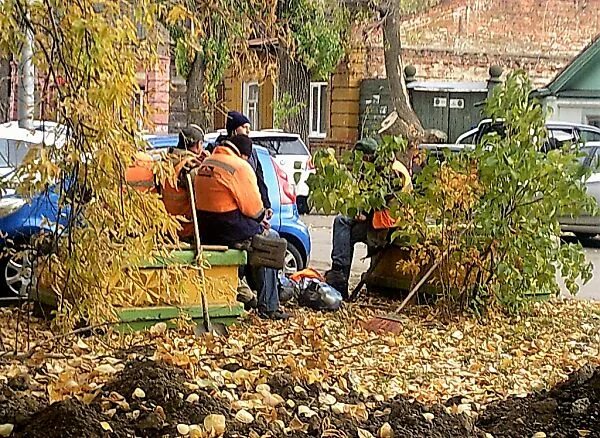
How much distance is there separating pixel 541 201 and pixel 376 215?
1.84 metres

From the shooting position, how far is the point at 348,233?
1137cm

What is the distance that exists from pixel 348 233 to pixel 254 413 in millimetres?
6046

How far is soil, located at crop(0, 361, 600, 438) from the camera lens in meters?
5.01

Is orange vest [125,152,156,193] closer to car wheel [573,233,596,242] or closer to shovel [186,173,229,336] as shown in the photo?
shovel [186,173,229,336]

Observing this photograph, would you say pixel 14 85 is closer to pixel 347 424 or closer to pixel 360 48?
pixel 347 424

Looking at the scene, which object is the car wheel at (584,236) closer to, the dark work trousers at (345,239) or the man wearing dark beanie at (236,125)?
the dark work trousers at (345,239)

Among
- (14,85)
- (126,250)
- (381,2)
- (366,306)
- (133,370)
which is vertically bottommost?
(366,306)

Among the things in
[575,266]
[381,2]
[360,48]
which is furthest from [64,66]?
[360,48]

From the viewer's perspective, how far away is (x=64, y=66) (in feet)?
18.7

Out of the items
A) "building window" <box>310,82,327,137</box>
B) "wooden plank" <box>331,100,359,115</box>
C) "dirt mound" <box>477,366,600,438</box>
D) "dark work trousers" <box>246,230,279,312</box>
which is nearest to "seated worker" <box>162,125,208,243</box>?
"dark work trousers" <box>246,230,279,312</box>

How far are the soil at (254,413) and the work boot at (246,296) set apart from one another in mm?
3620

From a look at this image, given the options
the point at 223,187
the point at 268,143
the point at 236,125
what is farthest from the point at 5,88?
the point at 268,143

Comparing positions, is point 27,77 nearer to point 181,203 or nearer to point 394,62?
point 181,203

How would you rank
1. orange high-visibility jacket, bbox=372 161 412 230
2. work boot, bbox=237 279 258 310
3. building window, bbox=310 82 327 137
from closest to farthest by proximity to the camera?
1. work boot, bbox=237 279 258 310
2. orange high-visibility jacket, bbox=372 161 412 230
3. building window, bbox=310 82 327 137
